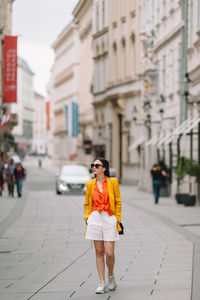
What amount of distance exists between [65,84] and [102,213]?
114046 mm

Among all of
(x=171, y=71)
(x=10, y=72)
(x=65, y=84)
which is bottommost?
(x=171, y=71)

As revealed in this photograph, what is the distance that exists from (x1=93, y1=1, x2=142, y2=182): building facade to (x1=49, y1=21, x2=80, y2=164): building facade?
2374cm

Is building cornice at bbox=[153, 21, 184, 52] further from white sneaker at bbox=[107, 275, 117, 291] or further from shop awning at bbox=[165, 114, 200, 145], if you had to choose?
white sneaker at bbox=[107, 275, 117, 291]

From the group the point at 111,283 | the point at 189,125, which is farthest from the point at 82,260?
the point at 189,125

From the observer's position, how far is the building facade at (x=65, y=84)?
363 feet

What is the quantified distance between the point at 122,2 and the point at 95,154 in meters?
18.5

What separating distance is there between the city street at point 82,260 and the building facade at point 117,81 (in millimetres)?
37011

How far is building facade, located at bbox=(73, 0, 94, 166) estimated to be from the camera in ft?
283

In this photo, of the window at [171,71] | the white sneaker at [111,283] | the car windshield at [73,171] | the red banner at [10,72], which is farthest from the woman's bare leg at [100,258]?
the red banner at [10,72]

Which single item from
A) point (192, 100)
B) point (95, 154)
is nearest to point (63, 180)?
point (192, 100)

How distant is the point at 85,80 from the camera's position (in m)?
95.3

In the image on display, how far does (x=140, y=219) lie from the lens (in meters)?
23.1

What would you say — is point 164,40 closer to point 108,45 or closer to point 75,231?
point 75,231

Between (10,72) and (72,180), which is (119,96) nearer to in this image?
(10,72)
